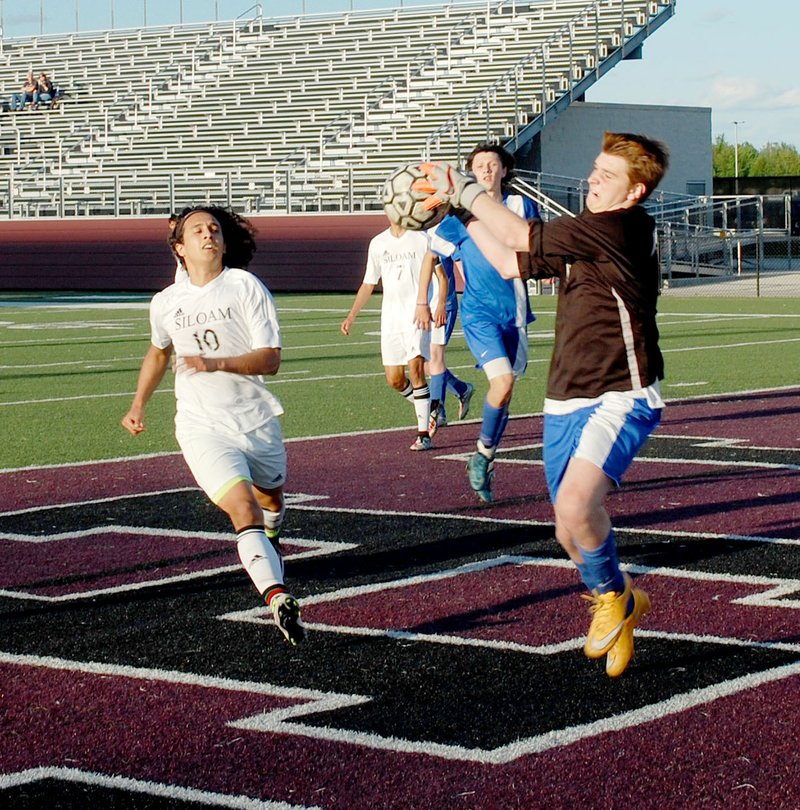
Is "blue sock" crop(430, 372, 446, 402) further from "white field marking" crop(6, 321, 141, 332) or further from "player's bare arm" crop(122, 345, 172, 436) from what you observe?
"white field marking" crop(6, 321, 141, 332)

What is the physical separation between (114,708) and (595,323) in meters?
2.07

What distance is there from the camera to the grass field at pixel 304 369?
12469 millimetres

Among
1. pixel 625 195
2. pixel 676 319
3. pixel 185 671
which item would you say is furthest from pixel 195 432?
pixel 676 319

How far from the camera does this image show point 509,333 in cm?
966

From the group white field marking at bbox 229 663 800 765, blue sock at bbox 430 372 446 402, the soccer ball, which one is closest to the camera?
white field marking at bbox 229 663 800 765

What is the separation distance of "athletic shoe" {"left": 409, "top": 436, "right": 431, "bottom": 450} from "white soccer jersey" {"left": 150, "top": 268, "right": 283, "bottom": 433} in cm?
507

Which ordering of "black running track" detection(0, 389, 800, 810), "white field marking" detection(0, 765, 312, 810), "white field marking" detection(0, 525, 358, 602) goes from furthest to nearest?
"white field marking" detection(0, 525, 358, 602) < "black running track" detection(0, 389, 800, 810) < "white field marking" detection(0, 765, 312, 810)

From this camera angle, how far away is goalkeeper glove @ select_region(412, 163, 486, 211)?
5090mm

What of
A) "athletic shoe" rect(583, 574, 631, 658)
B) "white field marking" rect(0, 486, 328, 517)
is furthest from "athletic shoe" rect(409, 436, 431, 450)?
"athletic shoe" rect(583, 574, 631, 658)

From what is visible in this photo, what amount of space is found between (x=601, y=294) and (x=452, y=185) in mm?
658

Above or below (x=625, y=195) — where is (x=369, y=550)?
below

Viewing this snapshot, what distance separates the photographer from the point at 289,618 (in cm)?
533

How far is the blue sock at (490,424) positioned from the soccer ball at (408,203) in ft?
11.3

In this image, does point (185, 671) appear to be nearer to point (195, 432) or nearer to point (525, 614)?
point (195, 432)
